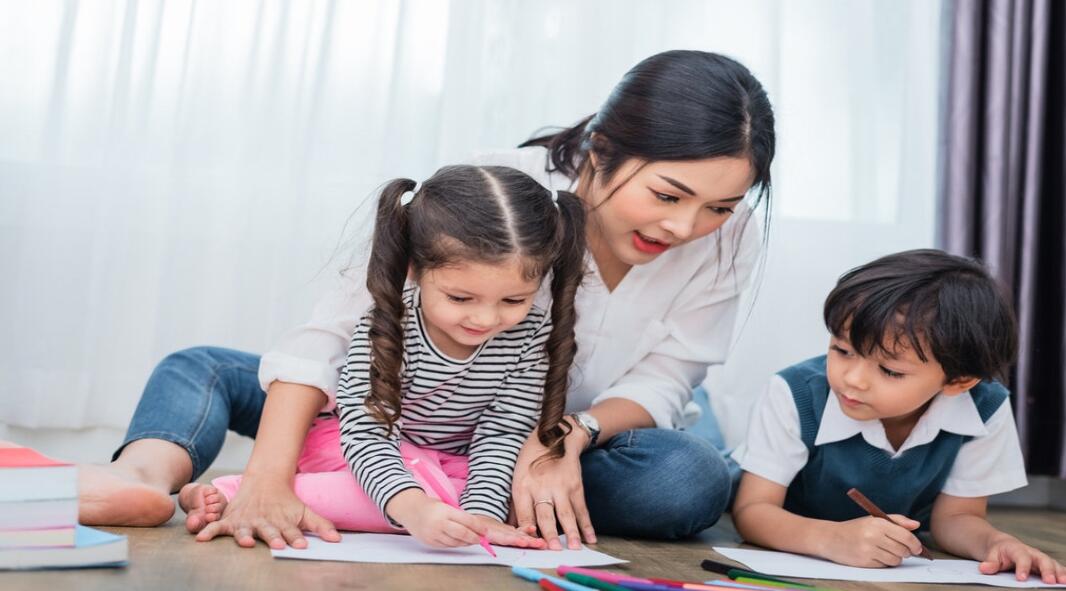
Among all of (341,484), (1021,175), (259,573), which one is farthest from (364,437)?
(1021,175)

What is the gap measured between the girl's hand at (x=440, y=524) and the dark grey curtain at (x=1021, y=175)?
1.58m

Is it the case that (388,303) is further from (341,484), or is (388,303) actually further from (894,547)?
(894,547)

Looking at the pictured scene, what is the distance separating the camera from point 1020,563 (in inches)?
52.6

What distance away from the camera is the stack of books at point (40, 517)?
101cm

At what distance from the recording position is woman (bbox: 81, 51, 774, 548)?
53.9 inches

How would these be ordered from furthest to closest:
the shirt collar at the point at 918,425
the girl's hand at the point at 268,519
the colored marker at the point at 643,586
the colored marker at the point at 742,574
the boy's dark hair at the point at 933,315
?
1. the shirt collar at the point at 918,425
2. the boy's dark hair at the point at 933,315
3. the girl's hand at the point at 268,519
4. the colored marker at the point at 742,574
5. the colored marker at the point at 643,586

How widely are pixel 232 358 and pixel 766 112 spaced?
0.82 m

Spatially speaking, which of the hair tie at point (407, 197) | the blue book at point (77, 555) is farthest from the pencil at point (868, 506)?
the blue book at point (77, 555)

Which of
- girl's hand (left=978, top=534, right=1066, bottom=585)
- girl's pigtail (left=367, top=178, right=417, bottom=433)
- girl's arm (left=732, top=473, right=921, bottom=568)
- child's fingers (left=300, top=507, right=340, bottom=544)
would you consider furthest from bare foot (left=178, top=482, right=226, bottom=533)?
girl's hand (left=978, top=534, right=1066, bottom=585)

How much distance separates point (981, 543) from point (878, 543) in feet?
0.80

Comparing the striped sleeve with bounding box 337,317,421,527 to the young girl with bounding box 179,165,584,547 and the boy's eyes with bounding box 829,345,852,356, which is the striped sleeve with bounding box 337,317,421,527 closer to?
the young girl with bounding box 179,165,584,547

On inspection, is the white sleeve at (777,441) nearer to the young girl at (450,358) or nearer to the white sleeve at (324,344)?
the young girl at (450,358)

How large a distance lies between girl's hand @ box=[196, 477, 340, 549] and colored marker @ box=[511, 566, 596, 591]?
0.25 metres

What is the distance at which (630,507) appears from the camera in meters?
1.50
